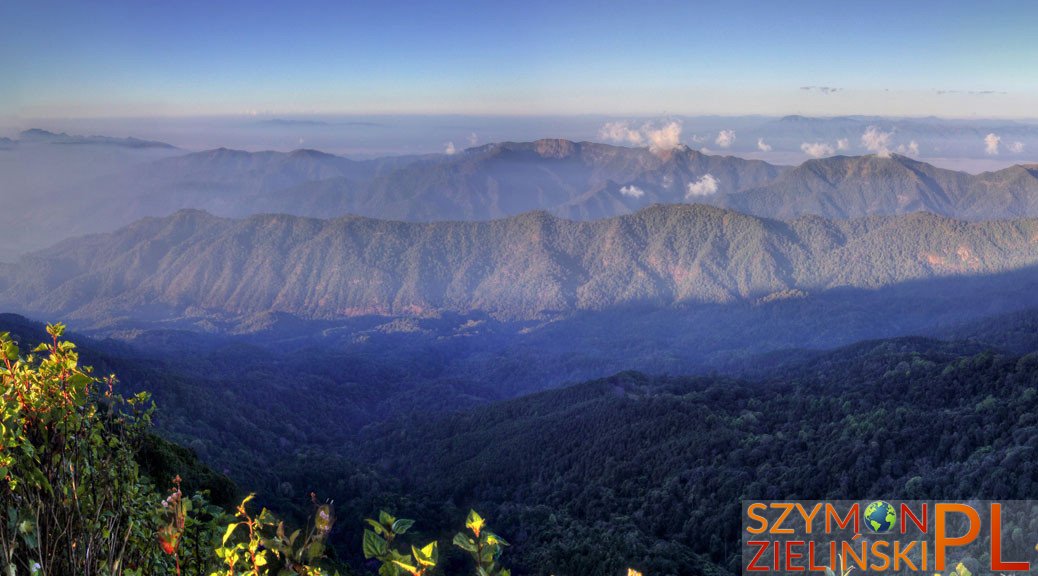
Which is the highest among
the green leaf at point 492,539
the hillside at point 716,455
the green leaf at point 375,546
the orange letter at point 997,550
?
the green leaf at point 375,546

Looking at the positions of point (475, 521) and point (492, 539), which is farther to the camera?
point (492, 539)

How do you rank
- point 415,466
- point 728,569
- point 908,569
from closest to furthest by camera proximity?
point 908,569 < point 728,569 < point 415,466

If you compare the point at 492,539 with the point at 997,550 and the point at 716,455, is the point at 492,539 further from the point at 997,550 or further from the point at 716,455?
the point at 716,455

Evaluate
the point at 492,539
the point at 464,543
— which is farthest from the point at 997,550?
the point at 464,543

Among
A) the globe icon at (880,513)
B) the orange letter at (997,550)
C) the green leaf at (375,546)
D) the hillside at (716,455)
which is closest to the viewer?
the green leaf at (375,546)

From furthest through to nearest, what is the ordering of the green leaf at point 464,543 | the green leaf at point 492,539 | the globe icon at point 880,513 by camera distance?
the globe icon at point 880,513 → the green leaf at point 492,539 → the green leaf at point 464,543

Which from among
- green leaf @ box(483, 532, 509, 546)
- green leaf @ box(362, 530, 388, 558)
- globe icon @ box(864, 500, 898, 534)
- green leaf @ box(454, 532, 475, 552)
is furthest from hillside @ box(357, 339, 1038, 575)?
green leaf @ box(362, 530, 388, 558)

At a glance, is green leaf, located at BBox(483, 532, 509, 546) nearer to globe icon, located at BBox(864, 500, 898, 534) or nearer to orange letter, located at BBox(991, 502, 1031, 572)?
globe icon, located at BBox(864, 500, 898, 534)

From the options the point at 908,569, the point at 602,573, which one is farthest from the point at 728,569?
the point at 908,569

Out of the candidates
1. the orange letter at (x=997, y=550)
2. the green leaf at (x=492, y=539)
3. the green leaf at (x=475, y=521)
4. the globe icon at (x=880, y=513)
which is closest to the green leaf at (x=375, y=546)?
the green leaf at (x=475, y=521)

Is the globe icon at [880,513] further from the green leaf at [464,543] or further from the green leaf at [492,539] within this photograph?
the green leaf at [464,543]

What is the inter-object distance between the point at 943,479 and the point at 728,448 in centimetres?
3239

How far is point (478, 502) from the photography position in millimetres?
107125

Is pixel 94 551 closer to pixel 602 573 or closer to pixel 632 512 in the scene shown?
pixel 602 573
